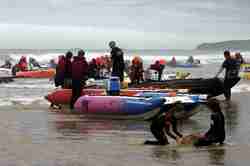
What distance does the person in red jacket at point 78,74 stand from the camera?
15109mm

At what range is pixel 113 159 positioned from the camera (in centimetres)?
842

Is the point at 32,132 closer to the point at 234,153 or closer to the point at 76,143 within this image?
Answer: the point at 76,143

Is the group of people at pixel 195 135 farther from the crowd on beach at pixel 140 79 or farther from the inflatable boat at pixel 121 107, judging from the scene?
the inflatable boat at pixel 121 107

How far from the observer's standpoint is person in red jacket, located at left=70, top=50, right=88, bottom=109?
15.1m

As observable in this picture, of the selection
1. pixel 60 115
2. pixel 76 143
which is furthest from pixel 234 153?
pixel 60 115

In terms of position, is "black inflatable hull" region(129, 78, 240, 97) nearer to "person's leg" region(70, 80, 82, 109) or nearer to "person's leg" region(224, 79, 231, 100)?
"person's leg" region(224, 79, 231, 100)

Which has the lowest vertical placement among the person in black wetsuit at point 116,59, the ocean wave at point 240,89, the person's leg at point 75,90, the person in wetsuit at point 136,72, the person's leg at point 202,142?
the ocean wave at point 240,89

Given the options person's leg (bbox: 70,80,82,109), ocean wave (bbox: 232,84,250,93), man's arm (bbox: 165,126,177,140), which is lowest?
ocean wave (bbox: 232,84,250,93)

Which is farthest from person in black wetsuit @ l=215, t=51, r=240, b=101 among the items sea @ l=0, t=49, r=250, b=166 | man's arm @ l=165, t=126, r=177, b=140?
man's arm @ l=165, t=126, r=177, b=140

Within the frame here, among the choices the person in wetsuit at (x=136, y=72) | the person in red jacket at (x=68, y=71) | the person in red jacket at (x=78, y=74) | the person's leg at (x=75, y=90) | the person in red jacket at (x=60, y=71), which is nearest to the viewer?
the person in red jacket at (x=78, y=74)

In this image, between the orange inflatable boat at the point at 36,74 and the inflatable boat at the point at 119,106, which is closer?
the inflatable boat at the point at 119,106

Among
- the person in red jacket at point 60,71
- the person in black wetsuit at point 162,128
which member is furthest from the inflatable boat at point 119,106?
the person in black wetsuit at point 162,128

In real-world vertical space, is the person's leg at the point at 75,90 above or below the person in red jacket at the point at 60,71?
below

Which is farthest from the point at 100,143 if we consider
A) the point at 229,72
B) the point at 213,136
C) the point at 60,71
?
the point at 229,72
